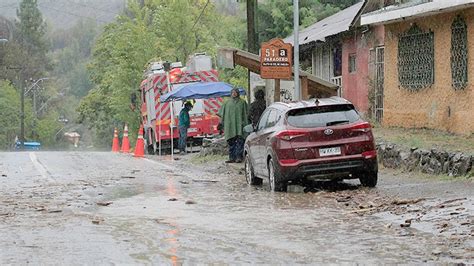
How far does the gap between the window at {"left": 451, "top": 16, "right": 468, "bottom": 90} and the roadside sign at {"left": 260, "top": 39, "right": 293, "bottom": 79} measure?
3892mm

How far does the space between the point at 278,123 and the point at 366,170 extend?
175cm

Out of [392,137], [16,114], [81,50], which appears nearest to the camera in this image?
[392,137]

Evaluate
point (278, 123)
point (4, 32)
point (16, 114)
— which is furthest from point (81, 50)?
point (278, 123)

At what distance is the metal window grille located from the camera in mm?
23938

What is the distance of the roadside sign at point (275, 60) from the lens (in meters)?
22.4

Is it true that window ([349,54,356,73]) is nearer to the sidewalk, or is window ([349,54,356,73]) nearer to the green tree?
the sidewalk

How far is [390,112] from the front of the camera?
26.8 metres

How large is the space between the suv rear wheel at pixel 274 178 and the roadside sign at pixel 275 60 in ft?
19.1

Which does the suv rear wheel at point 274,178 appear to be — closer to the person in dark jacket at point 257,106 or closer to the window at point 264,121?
the window at point 264,121

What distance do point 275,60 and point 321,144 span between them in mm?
6815

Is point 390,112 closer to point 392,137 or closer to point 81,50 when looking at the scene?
point 392,137

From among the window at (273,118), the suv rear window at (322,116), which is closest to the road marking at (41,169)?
the window at (273,118)

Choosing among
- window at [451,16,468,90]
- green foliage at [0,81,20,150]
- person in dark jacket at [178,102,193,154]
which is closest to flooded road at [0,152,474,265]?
window at [451,16,468,90]

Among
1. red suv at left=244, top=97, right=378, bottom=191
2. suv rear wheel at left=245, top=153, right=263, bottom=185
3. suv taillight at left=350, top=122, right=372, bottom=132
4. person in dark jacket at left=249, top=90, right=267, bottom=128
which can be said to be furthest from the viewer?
person in dark jacket at left=249, top=90, right=267, bottom=128
